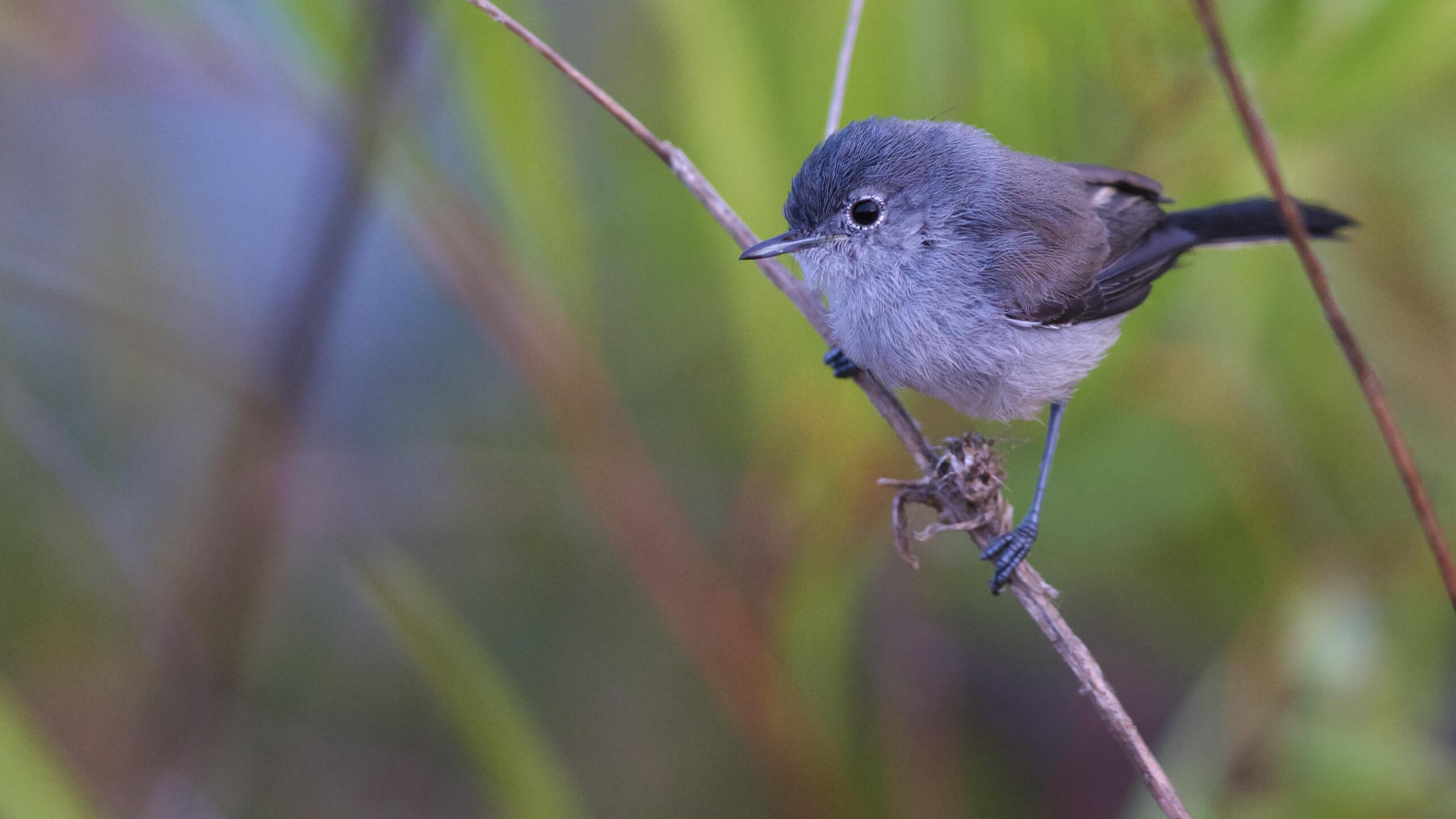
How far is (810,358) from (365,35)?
3.27 ft

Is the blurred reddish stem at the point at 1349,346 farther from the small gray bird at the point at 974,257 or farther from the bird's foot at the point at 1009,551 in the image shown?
the small gray bird at the point at 974,257

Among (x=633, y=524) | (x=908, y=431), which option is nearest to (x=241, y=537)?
(x=633, y=524)

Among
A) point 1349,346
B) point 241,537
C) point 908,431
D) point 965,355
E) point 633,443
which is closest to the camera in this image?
point 1349,346

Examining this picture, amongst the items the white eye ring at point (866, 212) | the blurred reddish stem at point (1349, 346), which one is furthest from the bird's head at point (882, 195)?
the blurred reddish stem at point (1349, 346)

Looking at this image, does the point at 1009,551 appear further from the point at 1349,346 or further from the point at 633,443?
the point at 633,443

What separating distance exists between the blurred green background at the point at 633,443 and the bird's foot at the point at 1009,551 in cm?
18

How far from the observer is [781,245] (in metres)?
1.92

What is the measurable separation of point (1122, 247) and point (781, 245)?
0.76 m

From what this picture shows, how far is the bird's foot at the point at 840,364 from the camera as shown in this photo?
1.99 m

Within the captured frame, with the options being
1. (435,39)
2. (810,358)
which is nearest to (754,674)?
(810,358)

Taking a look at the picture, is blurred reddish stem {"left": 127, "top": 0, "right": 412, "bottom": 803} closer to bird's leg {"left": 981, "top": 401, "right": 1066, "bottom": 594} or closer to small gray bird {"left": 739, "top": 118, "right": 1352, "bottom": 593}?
small gray bird {"left": 739, "top": 118, "right": 1352, "bottom": 593}

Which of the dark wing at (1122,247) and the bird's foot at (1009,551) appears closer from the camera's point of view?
the bird's foot at (1009,551)

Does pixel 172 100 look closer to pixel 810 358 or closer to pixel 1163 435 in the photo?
pixel 810 358

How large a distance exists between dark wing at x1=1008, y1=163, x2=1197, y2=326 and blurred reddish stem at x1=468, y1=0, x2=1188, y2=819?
0.36 m
